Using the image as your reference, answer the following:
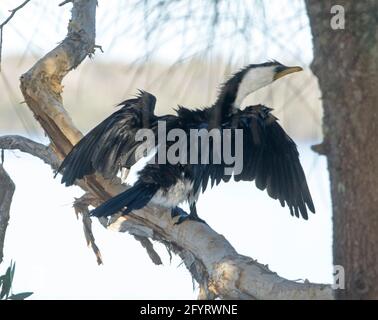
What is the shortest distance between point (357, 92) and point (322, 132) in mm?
105

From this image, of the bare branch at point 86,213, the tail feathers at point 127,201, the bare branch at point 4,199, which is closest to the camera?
the tail feathers at point 127,201

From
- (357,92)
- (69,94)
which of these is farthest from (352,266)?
(69,94)

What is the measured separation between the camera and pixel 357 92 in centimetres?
142

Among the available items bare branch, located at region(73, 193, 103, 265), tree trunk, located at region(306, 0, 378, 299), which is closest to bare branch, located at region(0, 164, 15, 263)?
bare branch, located at region(73, 193, 103, 265)

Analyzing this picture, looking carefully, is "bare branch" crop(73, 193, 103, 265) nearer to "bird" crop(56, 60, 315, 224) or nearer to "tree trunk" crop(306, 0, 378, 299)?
"bird" crop(56, 60, 315, 224)

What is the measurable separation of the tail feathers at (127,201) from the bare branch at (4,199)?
11.8 inches

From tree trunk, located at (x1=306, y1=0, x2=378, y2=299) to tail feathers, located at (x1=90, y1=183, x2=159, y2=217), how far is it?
1139mm

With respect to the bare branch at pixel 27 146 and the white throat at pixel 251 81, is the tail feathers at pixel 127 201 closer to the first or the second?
the bare branch at pixel 27 146

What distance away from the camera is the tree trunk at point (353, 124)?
142 cm

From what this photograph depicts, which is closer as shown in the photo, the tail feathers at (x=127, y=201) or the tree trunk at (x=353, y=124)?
the tree trunk at (x=353, y=124)

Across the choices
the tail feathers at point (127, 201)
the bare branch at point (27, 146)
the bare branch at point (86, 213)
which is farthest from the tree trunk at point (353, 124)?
the bare branch at point (27, 146)

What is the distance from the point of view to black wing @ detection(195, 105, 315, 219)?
281cm

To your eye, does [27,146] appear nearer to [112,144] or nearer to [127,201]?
[112,144]
